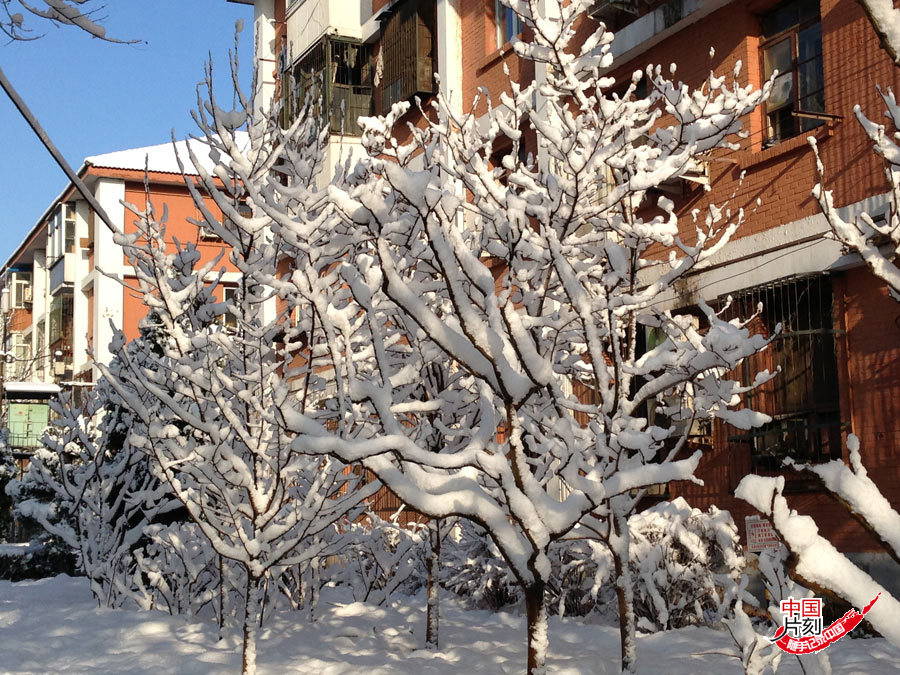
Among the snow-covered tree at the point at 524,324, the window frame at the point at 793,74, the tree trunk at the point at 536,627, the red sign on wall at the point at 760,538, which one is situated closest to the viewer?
the snow-covered tree at the point at 524,324

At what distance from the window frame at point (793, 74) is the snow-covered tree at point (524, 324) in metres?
3.09

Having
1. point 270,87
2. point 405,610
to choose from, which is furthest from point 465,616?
point 270,87

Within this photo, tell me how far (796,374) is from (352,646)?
18.0ft

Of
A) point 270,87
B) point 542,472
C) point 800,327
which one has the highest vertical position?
point 270,87

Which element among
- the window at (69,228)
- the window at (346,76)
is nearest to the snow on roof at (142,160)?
the window at (69,228)

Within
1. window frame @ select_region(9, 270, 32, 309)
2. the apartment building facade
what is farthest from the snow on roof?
window frame @ select_region(9, 270, 32, 309)

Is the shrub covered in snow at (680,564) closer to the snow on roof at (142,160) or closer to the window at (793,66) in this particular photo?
the window at (793,66)

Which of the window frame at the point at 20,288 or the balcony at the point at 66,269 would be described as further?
the window frame at the point at 20,288

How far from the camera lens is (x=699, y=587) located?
9531mm

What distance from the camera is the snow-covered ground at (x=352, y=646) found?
7.73 meters

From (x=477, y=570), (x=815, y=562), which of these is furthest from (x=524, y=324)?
(x=477, y=570)

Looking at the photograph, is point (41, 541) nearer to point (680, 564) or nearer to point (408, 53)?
point (408, 53)

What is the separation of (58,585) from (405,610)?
8.21 meters

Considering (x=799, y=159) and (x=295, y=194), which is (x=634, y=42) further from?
(x=295, y=194)
